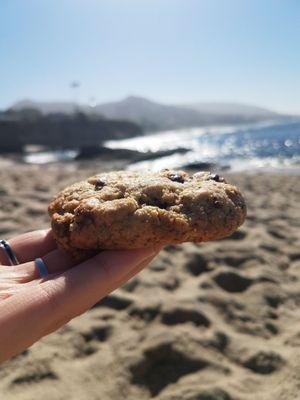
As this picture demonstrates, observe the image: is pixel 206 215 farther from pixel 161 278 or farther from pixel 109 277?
pixel 161 278

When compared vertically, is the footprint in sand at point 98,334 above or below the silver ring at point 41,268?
below

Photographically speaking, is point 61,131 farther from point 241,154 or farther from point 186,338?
point 186,338

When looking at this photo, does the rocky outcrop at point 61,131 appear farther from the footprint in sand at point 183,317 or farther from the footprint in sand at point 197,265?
the footprint in sand at point 183,317

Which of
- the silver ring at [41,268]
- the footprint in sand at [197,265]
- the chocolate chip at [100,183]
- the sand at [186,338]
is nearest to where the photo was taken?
the silver ring at [41,268]

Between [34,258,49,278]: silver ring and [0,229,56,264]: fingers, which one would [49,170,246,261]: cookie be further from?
[0,229,56,264]: fingers

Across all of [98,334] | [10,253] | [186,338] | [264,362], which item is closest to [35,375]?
[98,334]

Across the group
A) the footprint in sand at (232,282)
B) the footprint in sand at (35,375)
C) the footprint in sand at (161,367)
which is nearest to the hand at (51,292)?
the footprint in sand at (35,375)

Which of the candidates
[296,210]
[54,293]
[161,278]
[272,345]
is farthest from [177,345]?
[296,210]

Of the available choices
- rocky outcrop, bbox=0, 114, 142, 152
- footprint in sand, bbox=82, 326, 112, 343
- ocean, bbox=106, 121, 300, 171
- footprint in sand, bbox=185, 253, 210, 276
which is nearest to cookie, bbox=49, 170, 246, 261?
footprint in sand, bbox=82, 326, 112, 343
